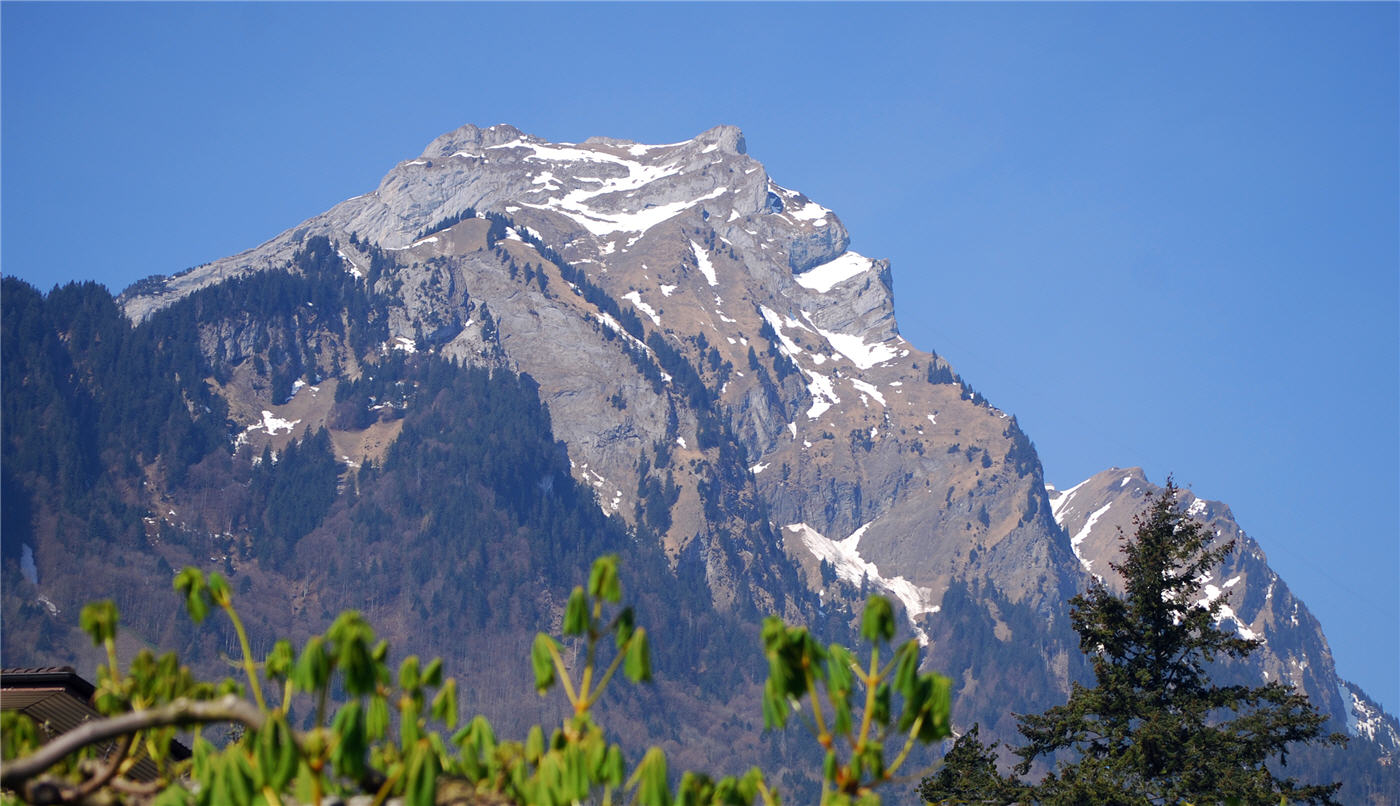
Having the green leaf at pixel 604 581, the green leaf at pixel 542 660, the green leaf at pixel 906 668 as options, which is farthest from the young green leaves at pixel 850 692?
the green leaf at pixel 542 660

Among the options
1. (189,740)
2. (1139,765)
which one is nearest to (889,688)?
(1139,765)

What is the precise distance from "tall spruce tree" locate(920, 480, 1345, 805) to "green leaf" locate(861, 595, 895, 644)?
26.9 m

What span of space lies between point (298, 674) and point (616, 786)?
2.73m

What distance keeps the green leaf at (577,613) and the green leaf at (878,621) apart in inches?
87.1

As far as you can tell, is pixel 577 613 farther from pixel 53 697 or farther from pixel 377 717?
pixel 53 697

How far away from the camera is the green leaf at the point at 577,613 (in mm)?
11219

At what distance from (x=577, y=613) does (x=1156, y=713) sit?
3074 centimetres

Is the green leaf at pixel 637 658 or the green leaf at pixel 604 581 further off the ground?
the green leaf at pixel 604 581

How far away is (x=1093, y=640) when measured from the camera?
4088cm

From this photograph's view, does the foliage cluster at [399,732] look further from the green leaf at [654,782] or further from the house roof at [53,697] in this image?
the house roof at [53,697]

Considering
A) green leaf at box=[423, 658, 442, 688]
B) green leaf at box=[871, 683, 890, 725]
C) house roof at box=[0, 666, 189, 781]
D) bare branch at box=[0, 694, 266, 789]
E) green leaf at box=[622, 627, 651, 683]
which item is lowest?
bare branch at box=[0, 694, 266, 789]

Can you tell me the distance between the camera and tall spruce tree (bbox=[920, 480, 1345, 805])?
121 ft

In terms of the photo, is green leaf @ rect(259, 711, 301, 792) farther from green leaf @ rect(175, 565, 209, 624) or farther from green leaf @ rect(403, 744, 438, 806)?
green leaf @ rect(175, 565, 209, 624)

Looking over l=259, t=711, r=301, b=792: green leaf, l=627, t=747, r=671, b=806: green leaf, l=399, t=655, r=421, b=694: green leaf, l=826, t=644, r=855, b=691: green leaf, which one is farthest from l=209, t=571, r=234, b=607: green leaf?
l=826, t=644, r=855, b=691: green leaf
